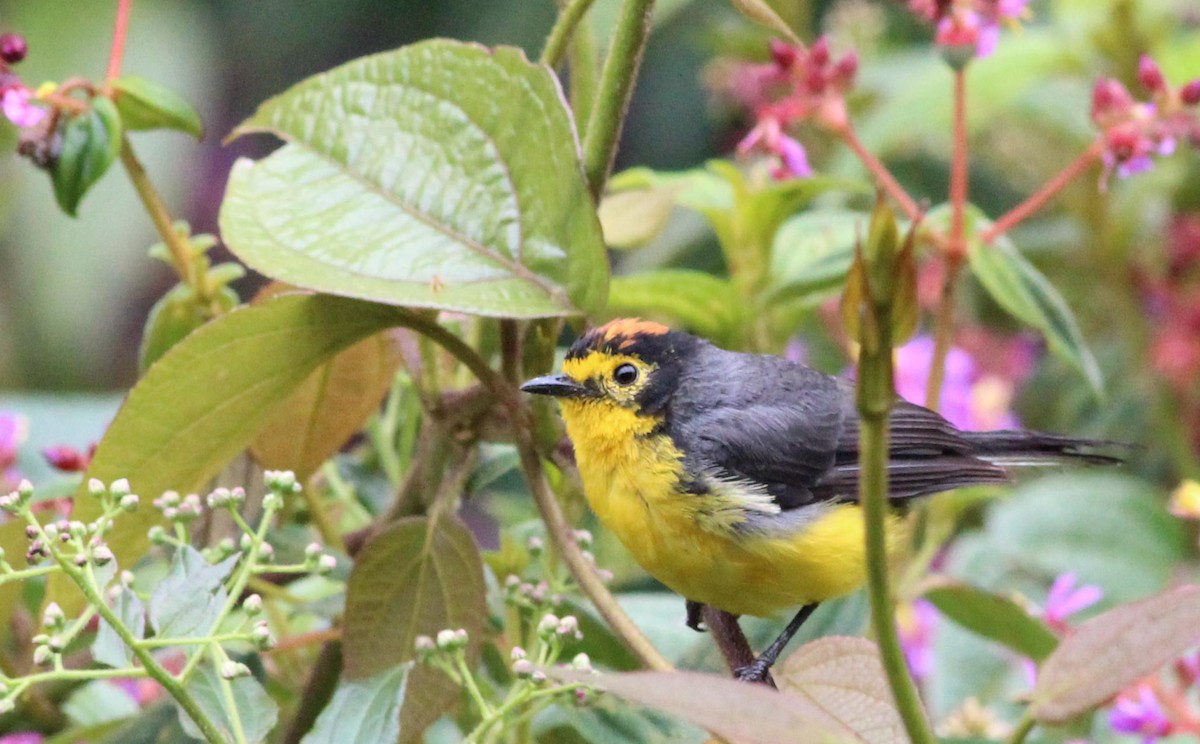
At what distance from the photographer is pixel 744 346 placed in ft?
4.98

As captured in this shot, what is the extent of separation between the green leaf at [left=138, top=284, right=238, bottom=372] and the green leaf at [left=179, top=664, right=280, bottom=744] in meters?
0.45

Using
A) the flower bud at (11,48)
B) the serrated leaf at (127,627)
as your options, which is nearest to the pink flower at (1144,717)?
the serrated leaf at (127,627)

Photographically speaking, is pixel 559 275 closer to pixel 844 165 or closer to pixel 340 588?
pixel 340 588

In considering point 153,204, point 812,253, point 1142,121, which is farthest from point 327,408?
point 1142,121

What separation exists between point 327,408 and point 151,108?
0.91 ft

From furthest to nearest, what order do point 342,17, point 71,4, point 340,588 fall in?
point 342,17 < point 71,4 < point 340,588

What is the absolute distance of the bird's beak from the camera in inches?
45.2

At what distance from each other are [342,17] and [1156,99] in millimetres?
3317

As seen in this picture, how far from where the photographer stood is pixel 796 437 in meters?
1.43

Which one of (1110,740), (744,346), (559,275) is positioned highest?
(559,275)

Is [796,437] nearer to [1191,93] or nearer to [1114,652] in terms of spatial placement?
[1191,93]

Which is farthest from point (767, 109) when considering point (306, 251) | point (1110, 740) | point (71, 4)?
point (71, 4)

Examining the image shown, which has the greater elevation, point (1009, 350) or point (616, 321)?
point (616, 321)

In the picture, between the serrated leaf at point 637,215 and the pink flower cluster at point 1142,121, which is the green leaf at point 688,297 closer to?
the serrated leaf at point 637,215
